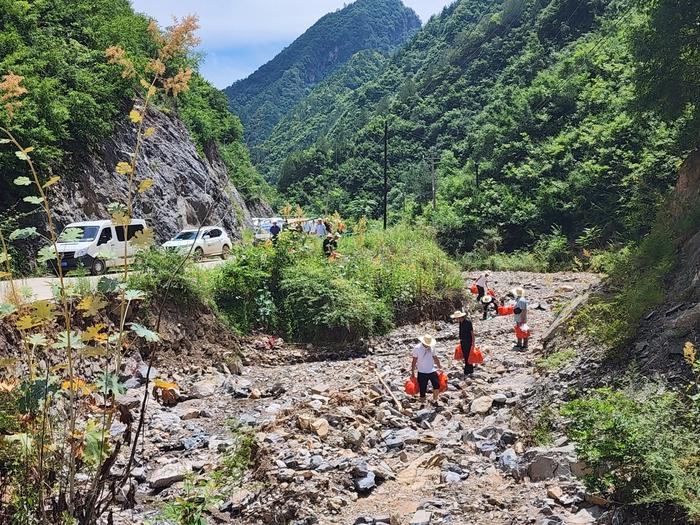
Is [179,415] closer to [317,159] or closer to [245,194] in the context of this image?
[245,194]

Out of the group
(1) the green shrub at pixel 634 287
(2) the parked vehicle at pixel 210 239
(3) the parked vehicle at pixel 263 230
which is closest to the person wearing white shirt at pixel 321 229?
(3) the parked vehicle at pixel 263 230

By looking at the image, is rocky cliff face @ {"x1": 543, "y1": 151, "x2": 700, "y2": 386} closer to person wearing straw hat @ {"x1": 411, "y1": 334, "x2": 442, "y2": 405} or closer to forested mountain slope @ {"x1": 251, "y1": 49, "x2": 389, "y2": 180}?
person wearing straw hat @ {"x1": 411, "y1": 334, "x2": 442, "y2": 405}

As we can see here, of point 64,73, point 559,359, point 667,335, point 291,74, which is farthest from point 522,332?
point 291,74

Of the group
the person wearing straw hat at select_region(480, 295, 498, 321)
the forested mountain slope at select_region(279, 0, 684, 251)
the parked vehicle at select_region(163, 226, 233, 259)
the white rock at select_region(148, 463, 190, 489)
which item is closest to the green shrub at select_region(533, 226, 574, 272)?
the forested mountain slope at select_region(279, 0, 684, 251)

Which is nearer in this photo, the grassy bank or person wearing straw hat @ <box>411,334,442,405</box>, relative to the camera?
person wearing straw hat @ <box>411,334,442,405</box>

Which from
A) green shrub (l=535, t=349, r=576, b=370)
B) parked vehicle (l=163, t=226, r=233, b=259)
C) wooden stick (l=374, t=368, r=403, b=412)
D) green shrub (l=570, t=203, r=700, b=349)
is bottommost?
wooden stick (l=374, t=368, r=403, b=412)

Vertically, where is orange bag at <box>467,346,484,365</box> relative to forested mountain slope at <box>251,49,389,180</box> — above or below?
below

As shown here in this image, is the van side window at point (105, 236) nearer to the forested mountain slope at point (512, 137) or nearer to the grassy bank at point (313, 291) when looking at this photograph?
the grassy bank at point (313, 291)

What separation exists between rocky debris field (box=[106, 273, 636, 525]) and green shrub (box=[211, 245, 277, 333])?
113 inches

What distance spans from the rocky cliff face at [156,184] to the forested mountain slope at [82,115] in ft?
0.15

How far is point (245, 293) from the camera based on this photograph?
16312mm

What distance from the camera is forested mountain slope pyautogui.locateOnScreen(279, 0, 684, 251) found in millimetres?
36438

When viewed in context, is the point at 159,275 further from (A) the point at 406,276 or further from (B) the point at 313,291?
(A) the point at 406,276

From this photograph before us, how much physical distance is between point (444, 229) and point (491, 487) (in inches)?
1384
